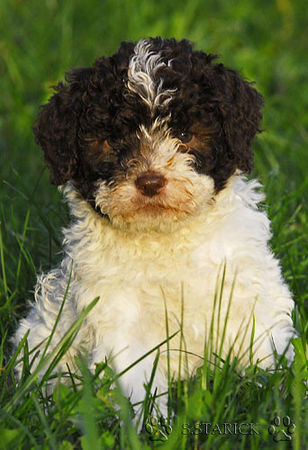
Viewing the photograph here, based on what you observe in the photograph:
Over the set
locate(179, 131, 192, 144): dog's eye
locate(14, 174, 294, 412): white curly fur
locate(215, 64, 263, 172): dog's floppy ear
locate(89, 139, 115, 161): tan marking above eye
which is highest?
locate(215, 64, 263, 172): dog's floppy ear

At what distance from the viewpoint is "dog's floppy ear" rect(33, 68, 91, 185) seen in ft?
16.0

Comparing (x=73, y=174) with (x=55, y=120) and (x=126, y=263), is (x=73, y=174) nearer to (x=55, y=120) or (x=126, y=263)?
(x=55, y=120)

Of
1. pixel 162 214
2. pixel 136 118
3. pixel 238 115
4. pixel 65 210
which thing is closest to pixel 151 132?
pixel 136 118

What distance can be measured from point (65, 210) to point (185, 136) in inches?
72.4

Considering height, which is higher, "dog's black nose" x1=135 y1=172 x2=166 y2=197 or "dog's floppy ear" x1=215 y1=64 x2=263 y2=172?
"dog's floppy ear" x1=215 y1=64 x2=263 y2=172

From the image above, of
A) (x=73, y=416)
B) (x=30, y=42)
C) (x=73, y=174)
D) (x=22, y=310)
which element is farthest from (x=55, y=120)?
(x=30, y=42)

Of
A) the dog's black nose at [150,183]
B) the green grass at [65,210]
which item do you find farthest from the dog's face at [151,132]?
the green grass at [65,210]

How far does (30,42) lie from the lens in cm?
1082

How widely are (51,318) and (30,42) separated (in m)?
6.59

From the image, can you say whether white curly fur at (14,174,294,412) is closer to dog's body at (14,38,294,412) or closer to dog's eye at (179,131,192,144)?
dog's body at (14,38,294,412)

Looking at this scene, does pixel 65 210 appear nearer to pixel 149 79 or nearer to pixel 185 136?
pixel 185 136

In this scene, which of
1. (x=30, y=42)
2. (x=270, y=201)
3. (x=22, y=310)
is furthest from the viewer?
(x=30, y=42)

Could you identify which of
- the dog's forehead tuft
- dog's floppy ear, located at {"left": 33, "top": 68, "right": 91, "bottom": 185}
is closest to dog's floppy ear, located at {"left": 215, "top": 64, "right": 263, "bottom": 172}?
the dog's forehead tuft

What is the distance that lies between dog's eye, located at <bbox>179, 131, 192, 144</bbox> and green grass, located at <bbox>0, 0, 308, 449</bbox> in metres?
1.35
